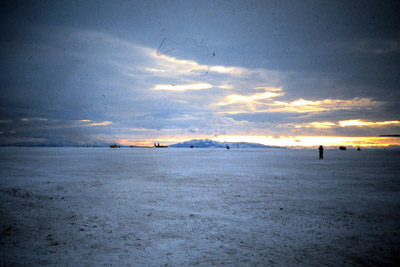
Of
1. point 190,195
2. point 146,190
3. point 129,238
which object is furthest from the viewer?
point 146,190

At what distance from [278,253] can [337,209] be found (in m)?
4.22

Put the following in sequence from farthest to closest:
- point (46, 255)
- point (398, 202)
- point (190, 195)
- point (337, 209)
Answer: point (190, 195), point (398, 202), point (337, 209), point (46, 255)

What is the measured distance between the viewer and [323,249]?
16.3ft

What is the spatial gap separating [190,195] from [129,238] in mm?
4832

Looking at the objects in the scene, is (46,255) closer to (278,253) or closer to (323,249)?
(278,253)

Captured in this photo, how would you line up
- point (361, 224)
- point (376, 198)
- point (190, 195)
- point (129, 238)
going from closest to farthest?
point (129, 238)
point (361, 224)
point (376, 198)
point (190, 195)

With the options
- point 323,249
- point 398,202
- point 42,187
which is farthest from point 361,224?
point 42,187

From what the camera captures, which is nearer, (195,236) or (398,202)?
(195,236)

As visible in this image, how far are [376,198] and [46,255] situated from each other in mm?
10502

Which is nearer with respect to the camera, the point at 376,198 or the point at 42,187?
the point at 376,198

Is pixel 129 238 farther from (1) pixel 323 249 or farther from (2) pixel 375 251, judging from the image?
(2) pixel 375 251

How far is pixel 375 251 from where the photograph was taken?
16.0 ft

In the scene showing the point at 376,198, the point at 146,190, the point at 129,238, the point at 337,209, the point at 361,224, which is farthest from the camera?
the point at 146,190

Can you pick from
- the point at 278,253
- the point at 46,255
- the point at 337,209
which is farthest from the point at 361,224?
the point at 46,255
